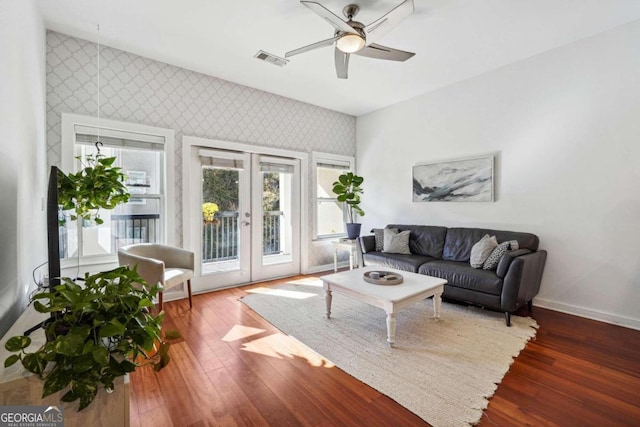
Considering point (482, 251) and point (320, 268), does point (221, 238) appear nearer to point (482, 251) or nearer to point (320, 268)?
point (320, 268)

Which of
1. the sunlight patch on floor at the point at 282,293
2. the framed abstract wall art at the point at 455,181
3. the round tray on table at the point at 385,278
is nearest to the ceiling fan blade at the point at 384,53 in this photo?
the framed abstract wall art at the point at 455,181

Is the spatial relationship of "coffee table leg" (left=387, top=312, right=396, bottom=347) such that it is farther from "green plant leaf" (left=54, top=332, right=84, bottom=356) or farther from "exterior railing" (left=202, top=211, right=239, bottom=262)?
"exterior railing" (left=202, top=211, right=239, bottom=262)

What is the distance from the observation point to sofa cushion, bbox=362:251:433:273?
3.69 meters

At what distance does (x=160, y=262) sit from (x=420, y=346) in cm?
247

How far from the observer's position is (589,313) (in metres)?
3.08

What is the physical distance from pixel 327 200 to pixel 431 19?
3208mm

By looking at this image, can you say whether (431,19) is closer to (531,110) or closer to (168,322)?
(531,110)

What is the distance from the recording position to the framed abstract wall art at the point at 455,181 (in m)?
3.86

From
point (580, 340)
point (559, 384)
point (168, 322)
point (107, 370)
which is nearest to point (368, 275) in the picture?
point (559, 384)

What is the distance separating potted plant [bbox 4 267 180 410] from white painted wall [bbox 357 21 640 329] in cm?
397

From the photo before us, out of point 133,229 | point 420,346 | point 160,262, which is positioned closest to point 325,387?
point 420,346

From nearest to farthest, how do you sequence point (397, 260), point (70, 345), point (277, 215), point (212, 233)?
point (70, 345) → point (397, 260) → point (212, 233) → point (277, 215)

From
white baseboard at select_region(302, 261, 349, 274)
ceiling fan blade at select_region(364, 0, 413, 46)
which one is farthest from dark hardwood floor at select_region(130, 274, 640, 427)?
ceiling fan blade at select_region(364, 0, 413, 46)

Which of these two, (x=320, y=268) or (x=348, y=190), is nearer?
(x=348, y=190)
